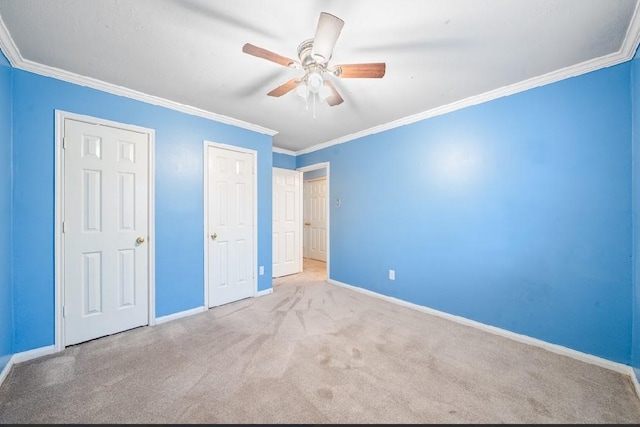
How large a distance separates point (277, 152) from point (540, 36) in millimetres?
3762

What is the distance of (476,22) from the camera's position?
5.11 ft

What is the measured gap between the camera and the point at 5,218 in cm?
182

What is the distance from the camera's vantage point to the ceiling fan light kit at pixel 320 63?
1.33 metres

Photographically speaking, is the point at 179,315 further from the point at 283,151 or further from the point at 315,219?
the point at 315,219

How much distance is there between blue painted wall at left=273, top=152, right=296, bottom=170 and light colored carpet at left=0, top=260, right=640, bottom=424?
296cm

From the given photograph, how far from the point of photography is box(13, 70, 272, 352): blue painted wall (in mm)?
1970

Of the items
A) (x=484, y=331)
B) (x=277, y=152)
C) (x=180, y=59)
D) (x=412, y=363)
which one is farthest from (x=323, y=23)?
(x=277, y=152)

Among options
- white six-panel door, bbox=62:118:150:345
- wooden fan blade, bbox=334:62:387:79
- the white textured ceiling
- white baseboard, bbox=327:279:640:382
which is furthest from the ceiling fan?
white baseboard, bbox=327:279:640:382

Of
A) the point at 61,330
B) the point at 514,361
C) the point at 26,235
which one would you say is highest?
the point at 26,235

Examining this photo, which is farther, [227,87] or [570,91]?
[227,87]

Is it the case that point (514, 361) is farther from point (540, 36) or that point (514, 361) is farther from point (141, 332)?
point (141, 332)

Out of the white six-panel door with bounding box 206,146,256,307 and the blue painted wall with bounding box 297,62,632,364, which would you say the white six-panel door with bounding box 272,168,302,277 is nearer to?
the white six-panel door with bounding box 206,146,256,307

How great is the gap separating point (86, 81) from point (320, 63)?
2.23 meters

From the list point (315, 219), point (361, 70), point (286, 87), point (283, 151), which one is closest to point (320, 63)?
point (361, 70)
